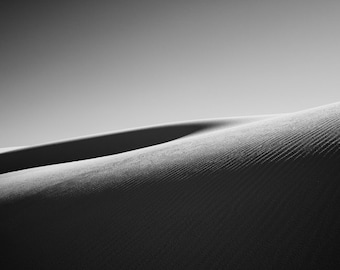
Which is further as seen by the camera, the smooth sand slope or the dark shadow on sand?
the dark shadow on sand

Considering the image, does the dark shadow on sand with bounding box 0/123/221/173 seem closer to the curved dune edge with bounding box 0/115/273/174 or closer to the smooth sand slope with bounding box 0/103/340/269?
the curved dune edge with bounding box 0/115/273/174

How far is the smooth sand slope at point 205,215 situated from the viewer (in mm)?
2133

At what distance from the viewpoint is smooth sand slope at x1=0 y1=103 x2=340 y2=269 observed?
213cm

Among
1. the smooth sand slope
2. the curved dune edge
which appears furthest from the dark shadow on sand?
the smooth sand slope

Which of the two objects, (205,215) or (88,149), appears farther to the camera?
(88,149)

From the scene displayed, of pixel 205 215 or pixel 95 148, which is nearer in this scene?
pixel 205 215

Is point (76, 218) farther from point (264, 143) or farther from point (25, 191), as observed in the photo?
point (264, 143)

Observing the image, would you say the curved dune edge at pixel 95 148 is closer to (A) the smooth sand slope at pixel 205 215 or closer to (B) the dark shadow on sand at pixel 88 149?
(B) the dark shadow on sand at pixel 88 149

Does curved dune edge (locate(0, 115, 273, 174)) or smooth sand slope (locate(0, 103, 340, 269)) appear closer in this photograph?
smooth sand slope (locate(0, 103, 340, 269))

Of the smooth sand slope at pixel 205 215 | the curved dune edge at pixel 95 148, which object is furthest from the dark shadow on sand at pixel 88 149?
the smooth sand slope at pixel 205 215

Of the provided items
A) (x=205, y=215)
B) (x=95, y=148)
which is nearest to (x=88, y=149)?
(x=95, y=148)

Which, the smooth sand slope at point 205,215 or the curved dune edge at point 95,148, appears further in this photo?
the curved dune edge at point 95,148

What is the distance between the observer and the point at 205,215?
2.86 meters

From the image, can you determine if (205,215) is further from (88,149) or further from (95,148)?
(88,149)
